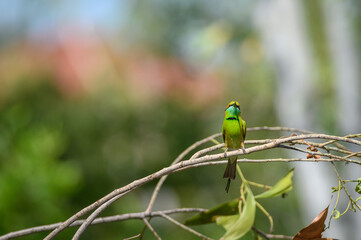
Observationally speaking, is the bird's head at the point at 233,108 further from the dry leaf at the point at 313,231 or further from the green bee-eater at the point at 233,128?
the dry leaf at the point at 313,231

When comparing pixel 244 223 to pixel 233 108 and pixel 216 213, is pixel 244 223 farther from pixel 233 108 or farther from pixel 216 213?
pixel 233 108

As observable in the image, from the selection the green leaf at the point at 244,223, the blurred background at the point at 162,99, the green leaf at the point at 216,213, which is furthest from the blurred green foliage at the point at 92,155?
the green leaf at the point at 244,223

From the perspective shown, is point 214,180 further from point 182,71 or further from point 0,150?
point 0,150

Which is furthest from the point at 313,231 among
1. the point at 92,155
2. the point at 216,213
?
the point at 92,155

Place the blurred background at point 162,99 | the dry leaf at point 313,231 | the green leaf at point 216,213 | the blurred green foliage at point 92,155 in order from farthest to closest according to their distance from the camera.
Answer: the blurred background at point 162,99 < the blurred green foliage at point 92,155 < the green leaf at point 216,213 < the dry leaf at point 313,231

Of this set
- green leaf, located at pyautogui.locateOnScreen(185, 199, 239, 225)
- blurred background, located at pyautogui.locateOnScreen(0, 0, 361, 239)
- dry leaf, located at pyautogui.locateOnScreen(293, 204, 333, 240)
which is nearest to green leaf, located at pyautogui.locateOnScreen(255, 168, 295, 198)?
green leaf, located at pyautogui.locateOnScreen(185, 199, 239, 225)

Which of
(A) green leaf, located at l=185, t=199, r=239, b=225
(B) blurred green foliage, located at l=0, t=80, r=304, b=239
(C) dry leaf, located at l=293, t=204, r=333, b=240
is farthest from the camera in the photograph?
(B) blurred green foliage, located at l=0, t=80, r=304, b=239

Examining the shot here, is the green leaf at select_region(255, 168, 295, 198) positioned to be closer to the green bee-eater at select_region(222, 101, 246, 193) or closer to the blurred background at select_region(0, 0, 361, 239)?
the green bee-eater at select_region(222, 101, 246, 193)

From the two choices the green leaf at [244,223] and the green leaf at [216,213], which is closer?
the green leaf at [244,223]
